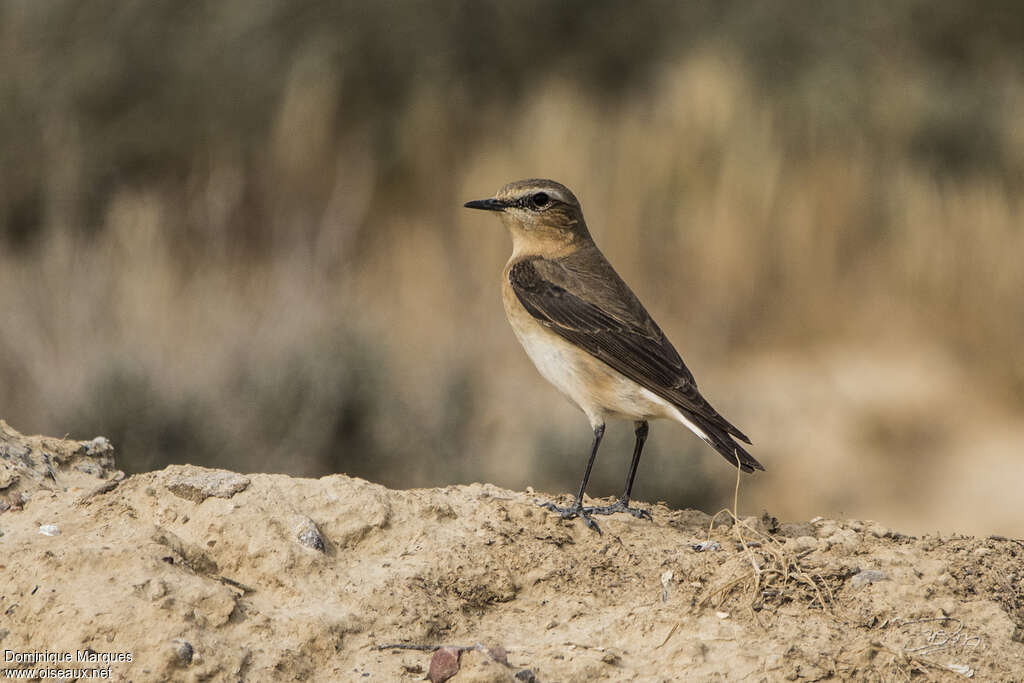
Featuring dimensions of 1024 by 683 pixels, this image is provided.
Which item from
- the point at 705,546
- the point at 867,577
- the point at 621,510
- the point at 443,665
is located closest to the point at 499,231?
the point at 621,510

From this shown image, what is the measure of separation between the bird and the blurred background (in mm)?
4400

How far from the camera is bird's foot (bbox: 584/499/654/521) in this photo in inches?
246

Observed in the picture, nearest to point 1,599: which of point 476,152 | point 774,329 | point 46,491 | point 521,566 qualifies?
point 46,491

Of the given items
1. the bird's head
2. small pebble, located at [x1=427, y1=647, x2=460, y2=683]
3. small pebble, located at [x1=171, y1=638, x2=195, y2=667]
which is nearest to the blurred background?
the bird's head

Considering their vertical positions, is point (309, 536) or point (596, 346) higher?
point (596, 346)

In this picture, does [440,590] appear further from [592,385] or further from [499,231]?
[499,231]

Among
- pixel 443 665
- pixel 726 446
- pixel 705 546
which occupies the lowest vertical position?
pixel 443 665

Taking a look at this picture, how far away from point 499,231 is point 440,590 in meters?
11.8

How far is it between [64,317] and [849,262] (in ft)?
31.1

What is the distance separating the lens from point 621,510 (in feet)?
21.2

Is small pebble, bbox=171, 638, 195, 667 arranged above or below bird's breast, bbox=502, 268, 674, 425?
below

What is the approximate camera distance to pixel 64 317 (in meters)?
12.8

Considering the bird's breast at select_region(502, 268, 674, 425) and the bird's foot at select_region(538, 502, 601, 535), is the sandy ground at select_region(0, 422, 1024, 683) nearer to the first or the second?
the bird's foot at select_region(538, 502, 601, 535)

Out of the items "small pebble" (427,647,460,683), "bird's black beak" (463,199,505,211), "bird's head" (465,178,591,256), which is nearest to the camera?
"small pebble" (427,647,460,683)
